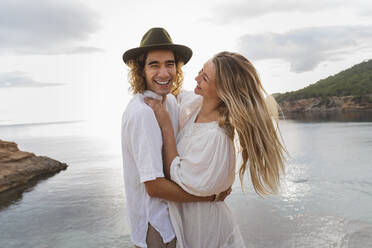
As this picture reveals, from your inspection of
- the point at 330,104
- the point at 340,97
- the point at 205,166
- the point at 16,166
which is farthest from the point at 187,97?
the point at 330,104

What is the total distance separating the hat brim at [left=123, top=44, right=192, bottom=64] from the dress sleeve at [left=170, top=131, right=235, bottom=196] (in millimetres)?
950

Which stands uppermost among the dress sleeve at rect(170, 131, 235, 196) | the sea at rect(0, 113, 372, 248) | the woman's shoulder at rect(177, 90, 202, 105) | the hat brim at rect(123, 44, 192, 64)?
the hat brim at rect(123, 44, 192, 64)

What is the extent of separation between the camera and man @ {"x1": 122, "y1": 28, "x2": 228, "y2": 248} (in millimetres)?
2139

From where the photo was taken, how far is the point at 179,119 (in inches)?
111

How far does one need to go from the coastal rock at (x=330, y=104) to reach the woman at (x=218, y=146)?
75749 millimetres

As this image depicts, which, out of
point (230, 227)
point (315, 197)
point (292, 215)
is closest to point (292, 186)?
point (315, 197)

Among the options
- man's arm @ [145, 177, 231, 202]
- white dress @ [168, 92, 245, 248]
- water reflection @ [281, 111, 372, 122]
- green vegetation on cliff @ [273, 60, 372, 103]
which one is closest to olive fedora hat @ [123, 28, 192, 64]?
white dress @ [168, 92, 245, 248]

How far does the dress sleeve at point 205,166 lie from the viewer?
2197mm

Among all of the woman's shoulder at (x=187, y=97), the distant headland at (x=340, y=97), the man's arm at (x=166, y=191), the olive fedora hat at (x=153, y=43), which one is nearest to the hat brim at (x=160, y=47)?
the olive fedora hat at (x=153, y=43)

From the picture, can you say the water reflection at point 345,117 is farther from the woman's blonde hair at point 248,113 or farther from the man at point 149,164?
the man at point 149,164

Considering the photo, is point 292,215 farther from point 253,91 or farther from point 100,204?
point 253,91

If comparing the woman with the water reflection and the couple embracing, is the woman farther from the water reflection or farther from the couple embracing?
the water reflection

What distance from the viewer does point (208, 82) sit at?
2.48m

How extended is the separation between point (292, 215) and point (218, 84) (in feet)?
27.5
